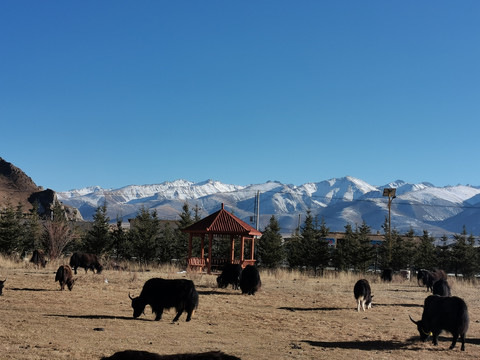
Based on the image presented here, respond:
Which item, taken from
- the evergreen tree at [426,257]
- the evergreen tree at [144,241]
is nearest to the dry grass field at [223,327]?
the evergreen tree at [144,241]

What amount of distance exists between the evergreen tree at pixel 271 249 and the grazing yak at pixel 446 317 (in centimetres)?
2870

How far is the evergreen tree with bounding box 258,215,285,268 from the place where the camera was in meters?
40.9

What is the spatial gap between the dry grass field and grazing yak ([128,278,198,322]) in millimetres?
355

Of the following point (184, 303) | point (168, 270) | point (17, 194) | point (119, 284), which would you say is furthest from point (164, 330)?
point (17, 194)

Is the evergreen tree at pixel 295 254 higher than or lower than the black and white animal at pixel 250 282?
higher

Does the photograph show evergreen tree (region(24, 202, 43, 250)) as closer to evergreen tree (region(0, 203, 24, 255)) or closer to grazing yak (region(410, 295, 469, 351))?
evergreen tree (region(0, 203, 24, 255))

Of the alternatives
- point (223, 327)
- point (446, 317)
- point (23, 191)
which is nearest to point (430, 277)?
point (446, 317)

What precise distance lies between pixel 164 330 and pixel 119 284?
11753 millimetres

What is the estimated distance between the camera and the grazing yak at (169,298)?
13.8 metres

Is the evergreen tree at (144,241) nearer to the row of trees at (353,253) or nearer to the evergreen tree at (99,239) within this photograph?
the evergreen tree at (99,239)

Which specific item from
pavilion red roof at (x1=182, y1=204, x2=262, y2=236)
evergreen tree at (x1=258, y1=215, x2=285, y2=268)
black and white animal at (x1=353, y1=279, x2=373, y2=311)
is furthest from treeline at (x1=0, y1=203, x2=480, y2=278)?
black and white animal at (x1=353, y1=279, x2=373, y2=311)

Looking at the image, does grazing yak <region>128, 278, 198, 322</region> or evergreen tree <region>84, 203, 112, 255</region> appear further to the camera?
evergreen tree <region>84, 203, 112, 255</region>

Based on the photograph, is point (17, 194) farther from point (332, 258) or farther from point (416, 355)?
point (416, 355)

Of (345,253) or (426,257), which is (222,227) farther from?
(426,257)
